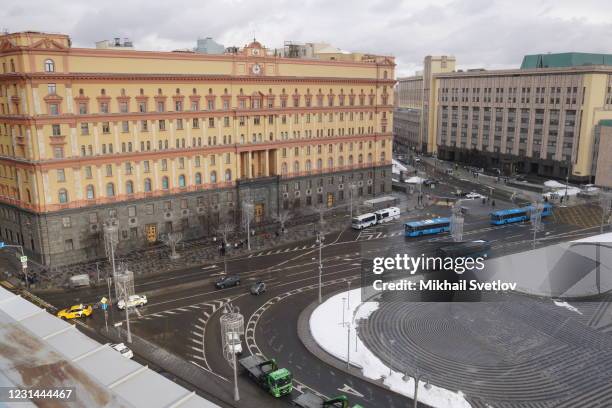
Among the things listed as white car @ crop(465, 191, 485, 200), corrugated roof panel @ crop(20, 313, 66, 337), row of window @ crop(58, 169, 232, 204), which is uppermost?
corrugated roof panel @ crop(20, 313, 66, 337)

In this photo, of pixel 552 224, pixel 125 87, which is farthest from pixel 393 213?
pixel 125 87

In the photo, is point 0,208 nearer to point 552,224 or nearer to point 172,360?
point 172,360

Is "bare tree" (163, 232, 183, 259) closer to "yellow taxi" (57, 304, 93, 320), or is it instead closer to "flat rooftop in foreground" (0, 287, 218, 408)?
"yellow taxi" (57, 304, 93, 320)

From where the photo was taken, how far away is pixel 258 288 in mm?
67500

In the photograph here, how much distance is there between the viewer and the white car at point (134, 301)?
63.1 m

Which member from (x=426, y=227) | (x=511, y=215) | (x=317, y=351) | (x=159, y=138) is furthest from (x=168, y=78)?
(x=511, y=215)

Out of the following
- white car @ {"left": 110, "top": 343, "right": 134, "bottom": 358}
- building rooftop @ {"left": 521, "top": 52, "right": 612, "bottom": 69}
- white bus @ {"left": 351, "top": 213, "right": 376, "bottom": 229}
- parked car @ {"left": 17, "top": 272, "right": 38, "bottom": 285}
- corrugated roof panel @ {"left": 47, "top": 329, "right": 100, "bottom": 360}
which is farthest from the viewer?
building rooftop @ {"left": 521, "top": 52, "right": 612, "bottom": 69}

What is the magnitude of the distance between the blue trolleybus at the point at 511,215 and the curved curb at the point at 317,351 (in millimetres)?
51725

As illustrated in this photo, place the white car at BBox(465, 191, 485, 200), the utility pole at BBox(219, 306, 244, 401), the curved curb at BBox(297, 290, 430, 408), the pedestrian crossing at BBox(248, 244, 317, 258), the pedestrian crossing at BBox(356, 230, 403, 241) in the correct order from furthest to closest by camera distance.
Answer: the white car at BBox(465, 191, 485, 200) < the pedestrian crossing at BBox(356, 230, 403, 241) < the pedestrian crossing at BBox(248, 244, 317, 258) < the curved curb at BBox(297, 290, 430, 408) < the utility pole at BBox(219, 306, 244, 401)

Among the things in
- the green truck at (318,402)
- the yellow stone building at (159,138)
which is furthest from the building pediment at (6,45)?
the green truck at (318,402)

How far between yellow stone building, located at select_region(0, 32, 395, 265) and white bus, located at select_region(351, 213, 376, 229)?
14481 mm

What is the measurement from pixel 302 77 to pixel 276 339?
61.8 m

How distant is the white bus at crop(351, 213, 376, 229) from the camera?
9781cm

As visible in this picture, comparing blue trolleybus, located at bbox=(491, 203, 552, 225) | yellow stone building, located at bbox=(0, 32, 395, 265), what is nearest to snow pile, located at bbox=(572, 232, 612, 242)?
blue trolleybus, located at bbox=(491, 203, 552, 225)
